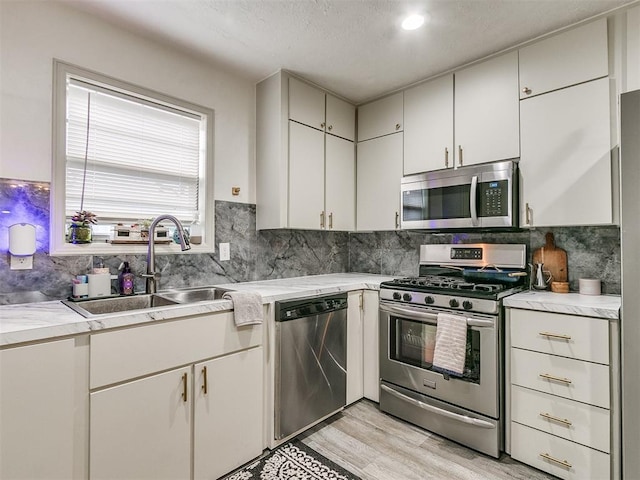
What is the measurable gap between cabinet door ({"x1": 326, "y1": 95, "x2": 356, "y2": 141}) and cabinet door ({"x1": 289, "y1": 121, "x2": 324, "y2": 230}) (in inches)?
7.4

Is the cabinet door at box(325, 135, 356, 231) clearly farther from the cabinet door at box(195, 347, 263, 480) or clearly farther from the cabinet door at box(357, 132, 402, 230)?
the cabinet door at box(195, 347, 263, 480)

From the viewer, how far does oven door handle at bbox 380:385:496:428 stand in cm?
203

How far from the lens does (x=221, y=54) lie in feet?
7.85

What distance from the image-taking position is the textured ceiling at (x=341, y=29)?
1899mm

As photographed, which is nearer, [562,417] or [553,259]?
[562,417]

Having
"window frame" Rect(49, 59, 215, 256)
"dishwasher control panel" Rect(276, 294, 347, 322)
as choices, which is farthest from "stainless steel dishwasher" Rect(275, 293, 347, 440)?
"window frame" Rect(49, 59, 215, 256)

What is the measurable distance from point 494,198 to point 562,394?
1.22m

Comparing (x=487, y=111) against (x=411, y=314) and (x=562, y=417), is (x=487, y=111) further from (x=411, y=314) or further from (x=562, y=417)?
(x=562, y=417)

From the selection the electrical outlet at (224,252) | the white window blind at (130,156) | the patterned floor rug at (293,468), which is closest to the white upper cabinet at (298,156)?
the electrical outlet at (224,252)

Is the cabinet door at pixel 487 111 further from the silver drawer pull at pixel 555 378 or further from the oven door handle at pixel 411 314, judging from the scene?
the silver drawer pull at pixel 555 378

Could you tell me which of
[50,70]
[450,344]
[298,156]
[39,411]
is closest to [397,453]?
[450,344]

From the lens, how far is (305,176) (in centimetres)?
281

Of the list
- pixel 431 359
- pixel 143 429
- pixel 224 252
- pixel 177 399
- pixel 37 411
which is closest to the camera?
pixel 37 411

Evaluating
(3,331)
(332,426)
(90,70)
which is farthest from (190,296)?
(90,70)
